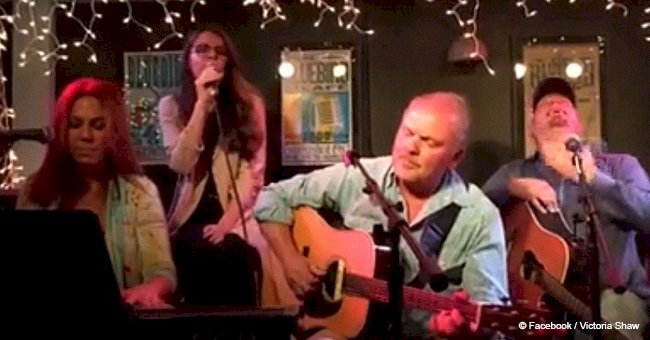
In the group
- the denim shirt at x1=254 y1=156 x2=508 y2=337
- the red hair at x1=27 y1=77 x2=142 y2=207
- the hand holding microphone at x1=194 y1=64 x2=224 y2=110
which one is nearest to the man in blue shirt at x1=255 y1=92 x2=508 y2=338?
the denim shirt at x1=254 y1=156 x2=508 y2=337

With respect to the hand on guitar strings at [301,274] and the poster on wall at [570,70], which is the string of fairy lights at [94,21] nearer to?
the poster on wall at [570,70]

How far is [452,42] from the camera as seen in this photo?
3.40m

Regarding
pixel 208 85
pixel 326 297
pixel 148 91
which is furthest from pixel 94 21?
pixel 326 297

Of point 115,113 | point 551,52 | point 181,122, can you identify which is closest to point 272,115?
point 181,122

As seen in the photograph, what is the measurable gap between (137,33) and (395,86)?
95cm

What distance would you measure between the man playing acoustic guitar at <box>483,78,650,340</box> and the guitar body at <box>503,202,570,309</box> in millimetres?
24

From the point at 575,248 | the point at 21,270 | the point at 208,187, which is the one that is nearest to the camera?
the point at 21,270

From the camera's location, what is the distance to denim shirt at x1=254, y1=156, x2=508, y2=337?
3.20m

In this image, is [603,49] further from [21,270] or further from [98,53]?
[21,270]

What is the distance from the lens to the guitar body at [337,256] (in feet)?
10.5

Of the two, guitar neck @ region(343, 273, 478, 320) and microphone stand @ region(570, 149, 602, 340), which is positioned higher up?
microphone stand @ region(570, 149, 602, 340)

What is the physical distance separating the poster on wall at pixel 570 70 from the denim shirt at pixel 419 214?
11.4 inches

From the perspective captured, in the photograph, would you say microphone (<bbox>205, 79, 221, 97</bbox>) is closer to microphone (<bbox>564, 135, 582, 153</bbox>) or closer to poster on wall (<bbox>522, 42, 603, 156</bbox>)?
poster on wall (<bbox>522, 42, 603, 156</bbox>)

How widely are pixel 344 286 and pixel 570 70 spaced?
1.07 meters
